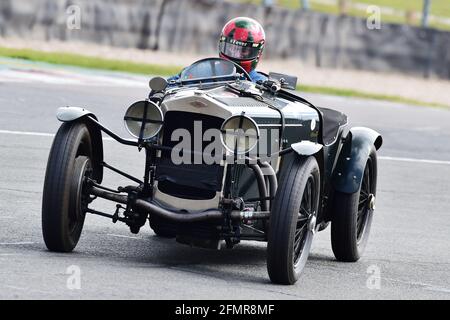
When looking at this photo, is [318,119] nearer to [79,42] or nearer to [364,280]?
[364,280]

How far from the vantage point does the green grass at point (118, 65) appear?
19812mm

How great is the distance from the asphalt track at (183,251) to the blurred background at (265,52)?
16.3ft

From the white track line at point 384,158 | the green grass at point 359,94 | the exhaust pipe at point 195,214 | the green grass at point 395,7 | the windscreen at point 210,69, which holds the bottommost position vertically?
the green grass at point 395,7

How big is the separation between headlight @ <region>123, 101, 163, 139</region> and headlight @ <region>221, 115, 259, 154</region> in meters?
0.45

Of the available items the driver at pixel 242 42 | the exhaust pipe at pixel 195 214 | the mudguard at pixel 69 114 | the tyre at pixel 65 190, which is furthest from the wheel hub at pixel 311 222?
the mudguard at pixel 69 114

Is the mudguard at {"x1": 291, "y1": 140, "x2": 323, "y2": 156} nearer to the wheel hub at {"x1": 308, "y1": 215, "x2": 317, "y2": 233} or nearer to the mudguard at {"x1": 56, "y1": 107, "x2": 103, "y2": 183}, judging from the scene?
the wheel hub at {"x1": 308, "y1": 215, "x2": 317, "y2": 233}

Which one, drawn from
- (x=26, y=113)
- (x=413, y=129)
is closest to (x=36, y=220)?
(x=26, y=113)

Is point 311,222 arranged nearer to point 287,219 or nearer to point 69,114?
point 287,219

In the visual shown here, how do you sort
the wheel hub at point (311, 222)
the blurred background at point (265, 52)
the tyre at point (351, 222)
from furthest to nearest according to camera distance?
the blurred background at point (265, 52) → the tyre at point (351, 222) → the wheel hub at point (311, 222)

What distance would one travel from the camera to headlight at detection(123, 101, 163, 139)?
24.1 ft

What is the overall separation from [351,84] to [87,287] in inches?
636

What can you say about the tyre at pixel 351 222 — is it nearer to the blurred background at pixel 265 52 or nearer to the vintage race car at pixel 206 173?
the vintage race car at pixel 206 173

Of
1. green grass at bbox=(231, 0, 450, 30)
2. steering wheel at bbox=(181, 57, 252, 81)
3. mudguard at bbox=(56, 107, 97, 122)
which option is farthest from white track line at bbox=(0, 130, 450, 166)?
green grass at bbox=(231, 0, 450, 30)

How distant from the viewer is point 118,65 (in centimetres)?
2069
